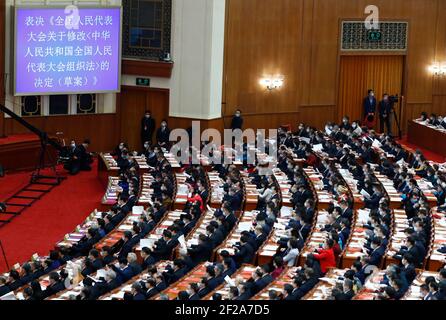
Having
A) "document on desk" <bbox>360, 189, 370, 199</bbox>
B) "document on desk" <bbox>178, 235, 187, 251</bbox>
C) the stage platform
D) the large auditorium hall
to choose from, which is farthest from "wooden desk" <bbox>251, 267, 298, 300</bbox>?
the stage platform

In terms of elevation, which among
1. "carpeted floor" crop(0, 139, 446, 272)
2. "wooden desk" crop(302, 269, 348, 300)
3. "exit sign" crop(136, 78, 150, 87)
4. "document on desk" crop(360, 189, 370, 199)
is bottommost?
"carpeted floor" crop(0, 139, 446, 272)

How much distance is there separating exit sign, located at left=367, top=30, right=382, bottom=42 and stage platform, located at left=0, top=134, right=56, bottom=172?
37.0 feet

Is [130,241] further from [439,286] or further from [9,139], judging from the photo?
[9,139]

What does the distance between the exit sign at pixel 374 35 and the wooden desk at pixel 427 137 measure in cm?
299

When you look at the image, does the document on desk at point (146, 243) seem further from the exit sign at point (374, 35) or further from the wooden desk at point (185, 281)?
the exit sign at point (374, 35)

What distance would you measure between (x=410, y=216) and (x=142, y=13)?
1284 cm

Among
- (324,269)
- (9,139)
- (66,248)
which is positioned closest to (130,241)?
(66,248)

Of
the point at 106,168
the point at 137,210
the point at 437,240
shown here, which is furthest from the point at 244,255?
the point at 106,168

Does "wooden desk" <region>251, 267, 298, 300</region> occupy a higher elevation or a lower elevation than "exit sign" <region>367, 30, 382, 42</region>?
lower

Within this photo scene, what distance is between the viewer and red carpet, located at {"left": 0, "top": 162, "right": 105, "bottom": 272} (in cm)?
2123

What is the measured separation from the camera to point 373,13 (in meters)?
33.7

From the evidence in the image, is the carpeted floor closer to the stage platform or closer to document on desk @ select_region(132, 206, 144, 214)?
the stage platform

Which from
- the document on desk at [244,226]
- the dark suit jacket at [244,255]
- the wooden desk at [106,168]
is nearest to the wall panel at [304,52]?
the wooden desk at [106,168]
